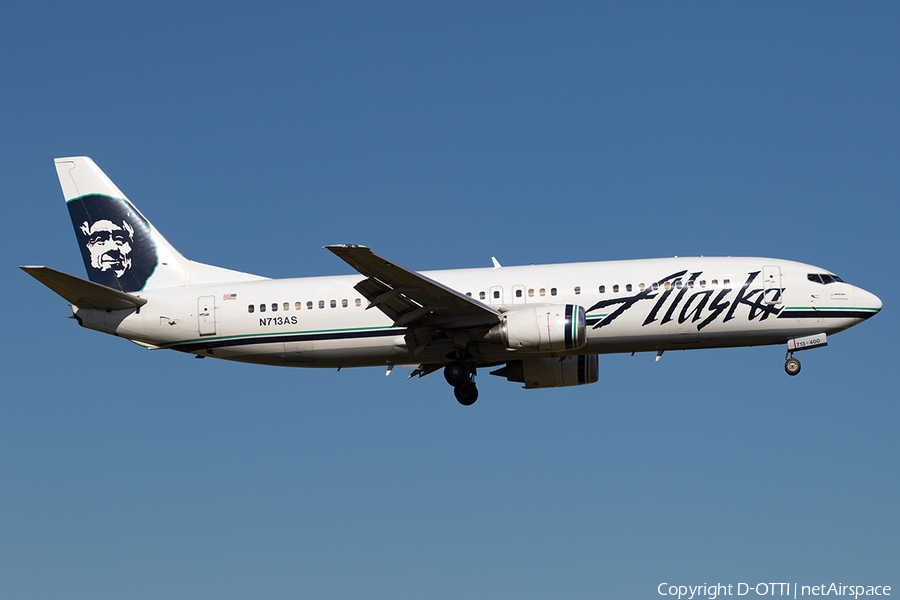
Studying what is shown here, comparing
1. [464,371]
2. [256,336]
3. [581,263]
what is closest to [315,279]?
[256,336]

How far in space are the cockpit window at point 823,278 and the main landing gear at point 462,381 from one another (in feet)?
38.2

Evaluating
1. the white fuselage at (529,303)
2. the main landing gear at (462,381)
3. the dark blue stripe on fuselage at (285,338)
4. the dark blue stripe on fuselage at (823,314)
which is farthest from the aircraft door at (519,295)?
the dark blue stripe on fuselage at (823,314)

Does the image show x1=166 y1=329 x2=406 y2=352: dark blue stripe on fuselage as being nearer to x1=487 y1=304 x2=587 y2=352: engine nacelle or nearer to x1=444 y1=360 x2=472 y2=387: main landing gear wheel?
x1=444 y1=360 x2=472 y2=387: main landing gear wheel

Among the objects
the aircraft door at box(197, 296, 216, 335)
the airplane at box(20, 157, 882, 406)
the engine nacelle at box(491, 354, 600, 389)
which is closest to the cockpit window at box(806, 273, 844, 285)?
the airplane at box(20, 157, 882, 406)

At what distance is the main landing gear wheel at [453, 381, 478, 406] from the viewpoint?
115 feet

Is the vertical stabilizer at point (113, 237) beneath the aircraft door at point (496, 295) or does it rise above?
above

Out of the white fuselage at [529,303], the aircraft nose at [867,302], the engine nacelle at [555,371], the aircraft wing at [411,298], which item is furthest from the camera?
the engine nacelle at [555,371]

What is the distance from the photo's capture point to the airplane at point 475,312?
1296 inches

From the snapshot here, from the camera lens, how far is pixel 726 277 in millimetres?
33625

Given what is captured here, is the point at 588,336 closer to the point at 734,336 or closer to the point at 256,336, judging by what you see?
the point at 734,336

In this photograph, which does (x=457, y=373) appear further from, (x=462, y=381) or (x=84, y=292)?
(x=84, y=292)

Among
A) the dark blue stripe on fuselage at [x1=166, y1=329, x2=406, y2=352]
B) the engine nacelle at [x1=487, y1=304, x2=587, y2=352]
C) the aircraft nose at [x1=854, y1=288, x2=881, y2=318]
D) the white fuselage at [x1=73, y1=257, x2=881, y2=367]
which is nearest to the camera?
the engine nacelle at [x1=487, y1=304, x2=587, y2=352]

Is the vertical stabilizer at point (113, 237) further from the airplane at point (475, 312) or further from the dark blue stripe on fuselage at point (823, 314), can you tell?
the dark blue stripe on fuselage at point (823, 314)

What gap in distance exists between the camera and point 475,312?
1304 inches
